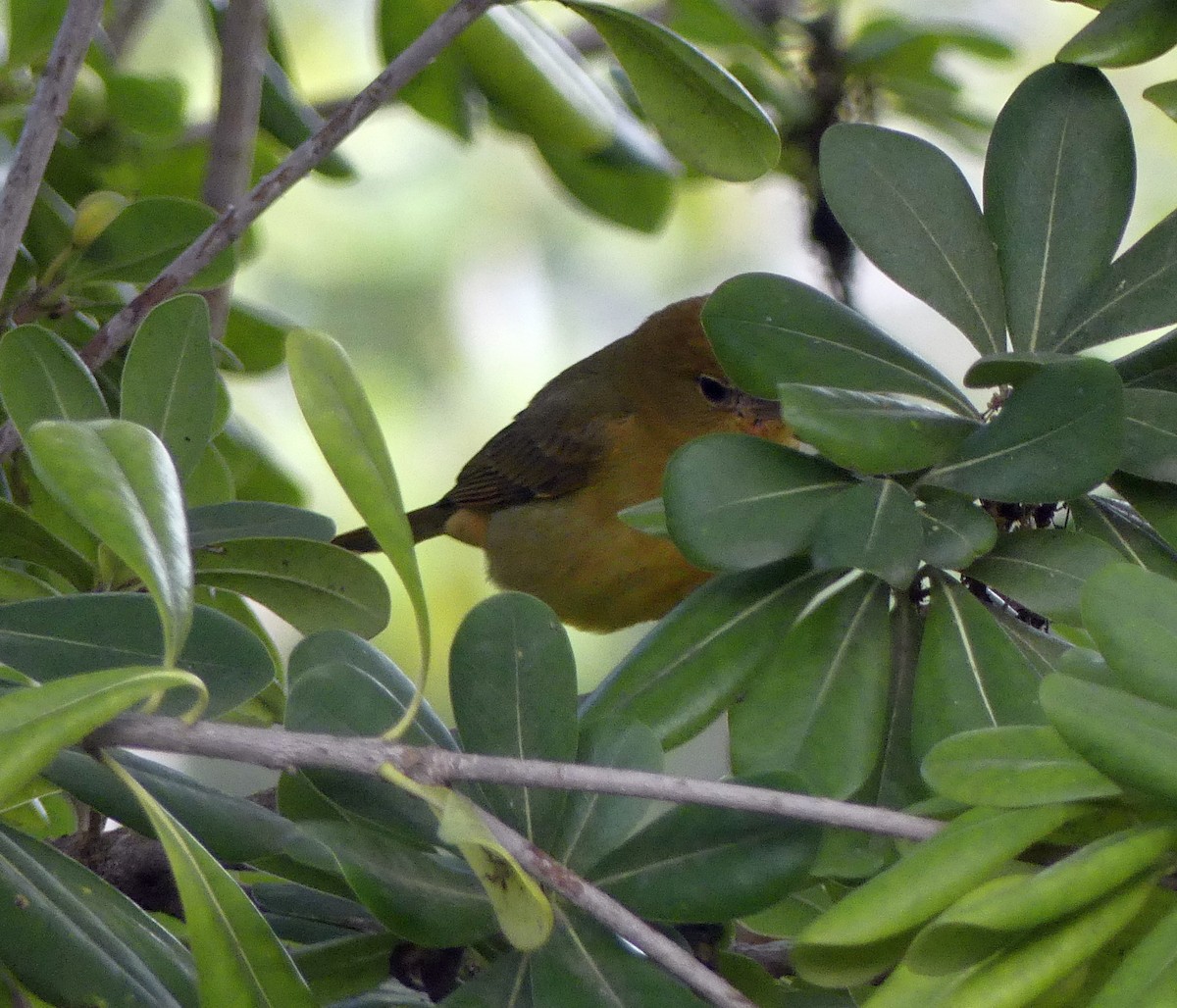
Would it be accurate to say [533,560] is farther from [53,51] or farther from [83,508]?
[83,508]

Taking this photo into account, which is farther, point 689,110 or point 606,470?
point 606,470

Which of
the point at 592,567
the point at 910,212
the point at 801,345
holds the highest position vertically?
the point at 910,212

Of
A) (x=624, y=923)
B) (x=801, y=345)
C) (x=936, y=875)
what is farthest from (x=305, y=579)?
(x=936, y=875)

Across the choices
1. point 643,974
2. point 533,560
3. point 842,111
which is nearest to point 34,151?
point 643,974

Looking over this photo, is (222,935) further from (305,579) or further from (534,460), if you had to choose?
(534,460)

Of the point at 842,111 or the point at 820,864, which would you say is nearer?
the point at 820,864

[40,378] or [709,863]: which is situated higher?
[40,378]

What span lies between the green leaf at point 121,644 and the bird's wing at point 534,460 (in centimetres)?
162

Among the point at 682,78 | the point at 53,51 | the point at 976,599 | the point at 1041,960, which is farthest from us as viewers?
the point at 682,78

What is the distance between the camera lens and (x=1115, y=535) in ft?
3.10

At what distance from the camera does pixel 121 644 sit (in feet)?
2.86

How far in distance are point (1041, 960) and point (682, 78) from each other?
0.82 metres

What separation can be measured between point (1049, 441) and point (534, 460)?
1779mm

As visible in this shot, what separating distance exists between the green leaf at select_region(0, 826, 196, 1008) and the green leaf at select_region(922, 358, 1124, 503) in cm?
57
